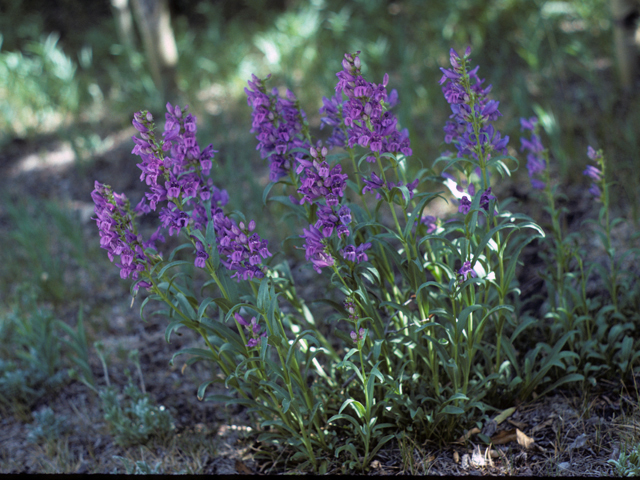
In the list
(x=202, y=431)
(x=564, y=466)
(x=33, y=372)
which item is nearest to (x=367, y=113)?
(x=564, y=466)

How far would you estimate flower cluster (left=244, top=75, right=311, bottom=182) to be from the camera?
1941 mm

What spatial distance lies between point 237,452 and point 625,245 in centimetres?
242

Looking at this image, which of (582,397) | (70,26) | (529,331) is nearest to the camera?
(582,397)

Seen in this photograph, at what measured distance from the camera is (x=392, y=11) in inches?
269

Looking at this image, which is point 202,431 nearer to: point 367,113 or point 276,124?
point 276,124

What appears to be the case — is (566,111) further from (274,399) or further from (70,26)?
(70,26)

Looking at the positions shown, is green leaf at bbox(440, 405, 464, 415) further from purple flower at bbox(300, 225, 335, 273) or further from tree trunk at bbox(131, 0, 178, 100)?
tree trunk at bbox(131, 0, 178, 100)

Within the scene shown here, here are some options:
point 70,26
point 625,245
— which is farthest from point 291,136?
point 70,26

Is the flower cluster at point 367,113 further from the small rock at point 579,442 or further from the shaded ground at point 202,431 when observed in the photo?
the small rock at point 579,442

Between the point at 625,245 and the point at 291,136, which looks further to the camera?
the point at 625,245

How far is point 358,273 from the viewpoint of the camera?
1.97 metres

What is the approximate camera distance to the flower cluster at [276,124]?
1941mm

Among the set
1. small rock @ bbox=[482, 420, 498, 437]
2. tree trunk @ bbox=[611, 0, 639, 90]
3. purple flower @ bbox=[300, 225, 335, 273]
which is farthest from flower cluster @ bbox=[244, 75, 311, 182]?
tree trunk @ bbox=[611, 0, 639, 90]

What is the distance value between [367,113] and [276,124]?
0.39 m
